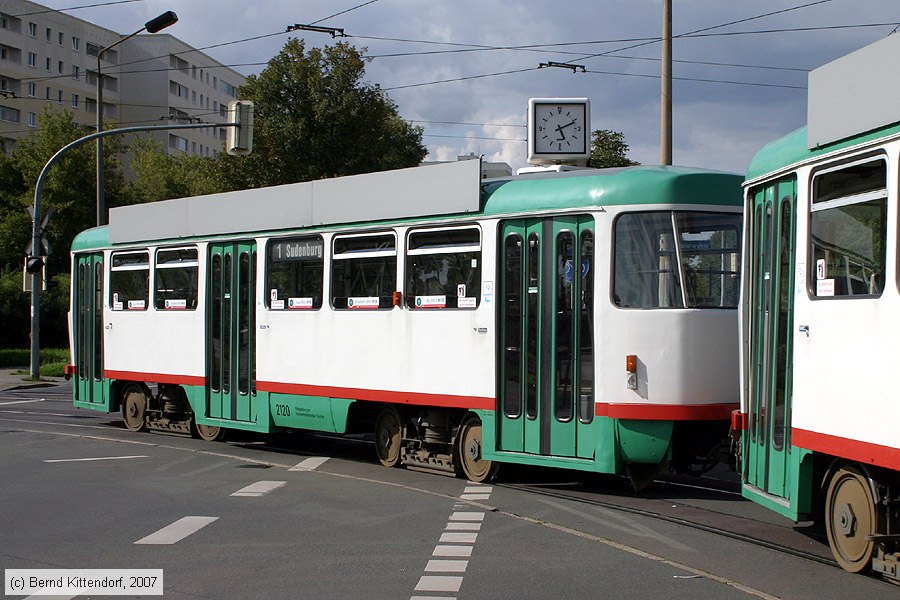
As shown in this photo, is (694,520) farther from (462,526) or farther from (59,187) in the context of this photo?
(59,187)

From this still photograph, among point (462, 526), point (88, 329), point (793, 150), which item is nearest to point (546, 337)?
point (462, 526)

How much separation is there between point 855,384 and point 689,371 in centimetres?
349

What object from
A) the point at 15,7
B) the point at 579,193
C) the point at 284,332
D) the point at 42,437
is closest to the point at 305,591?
the point at 579,193

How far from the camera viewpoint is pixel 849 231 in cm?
778

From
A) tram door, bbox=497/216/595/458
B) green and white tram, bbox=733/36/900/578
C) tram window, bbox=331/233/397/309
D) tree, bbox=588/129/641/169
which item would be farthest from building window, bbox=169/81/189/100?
green and white tram, bbox=733/36/900/578

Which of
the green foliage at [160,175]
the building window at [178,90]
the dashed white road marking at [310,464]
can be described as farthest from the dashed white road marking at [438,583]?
the building window at [178,90]

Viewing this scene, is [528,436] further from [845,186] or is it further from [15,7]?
[15,7]

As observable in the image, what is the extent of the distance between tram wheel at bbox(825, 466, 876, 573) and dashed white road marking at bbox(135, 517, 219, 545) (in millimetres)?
4863

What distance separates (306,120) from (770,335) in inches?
1246

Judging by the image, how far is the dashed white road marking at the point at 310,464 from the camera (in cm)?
1395

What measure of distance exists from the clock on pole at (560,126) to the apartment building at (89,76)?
59584mm

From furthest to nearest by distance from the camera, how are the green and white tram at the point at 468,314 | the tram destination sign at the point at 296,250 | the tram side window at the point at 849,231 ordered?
the tram destination sign at the point at 296,250 → the green and white tram at the point at 468,314 → the tram side window at the point at 849,231

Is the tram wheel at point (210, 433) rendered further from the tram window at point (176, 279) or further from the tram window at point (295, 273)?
the tram window at point (295, 273)

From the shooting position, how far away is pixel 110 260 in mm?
19078
